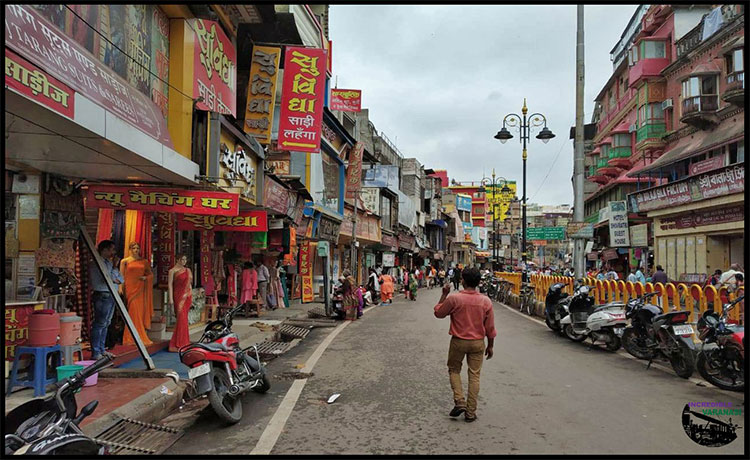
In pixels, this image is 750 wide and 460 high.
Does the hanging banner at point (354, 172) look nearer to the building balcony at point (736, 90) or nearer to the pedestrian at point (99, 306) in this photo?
the building balcony at point (736, 90)

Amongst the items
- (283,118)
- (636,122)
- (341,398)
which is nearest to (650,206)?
(636,122)

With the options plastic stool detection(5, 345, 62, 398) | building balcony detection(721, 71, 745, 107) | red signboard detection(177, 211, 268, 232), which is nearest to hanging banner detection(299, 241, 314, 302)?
red signboard detection(177, 211, 268, 232)

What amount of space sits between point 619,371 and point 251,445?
247 inches

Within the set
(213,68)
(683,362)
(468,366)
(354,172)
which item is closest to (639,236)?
(354,172)

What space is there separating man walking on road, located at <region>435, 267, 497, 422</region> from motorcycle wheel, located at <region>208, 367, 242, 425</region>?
90.6 inches

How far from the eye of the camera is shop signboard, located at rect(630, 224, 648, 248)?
31.6 meters

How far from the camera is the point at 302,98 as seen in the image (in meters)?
14.0

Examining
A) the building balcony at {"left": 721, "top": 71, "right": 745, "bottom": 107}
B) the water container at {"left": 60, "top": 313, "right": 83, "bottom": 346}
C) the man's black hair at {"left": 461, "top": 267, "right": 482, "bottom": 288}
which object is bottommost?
the water container at {"left": 60, "top": 313, "right": 83, "bottom": 346}

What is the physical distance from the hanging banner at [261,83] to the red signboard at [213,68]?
1.83 ft

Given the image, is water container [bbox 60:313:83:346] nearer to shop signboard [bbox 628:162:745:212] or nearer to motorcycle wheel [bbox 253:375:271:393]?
motorcycle wheel [bbox 253:375:271:393]

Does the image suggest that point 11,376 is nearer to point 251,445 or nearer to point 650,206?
point 251,445

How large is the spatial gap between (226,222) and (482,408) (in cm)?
766

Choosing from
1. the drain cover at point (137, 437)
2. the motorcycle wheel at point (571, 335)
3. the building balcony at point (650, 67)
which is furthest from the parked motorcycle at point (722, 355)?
the building balcony at point (650, 67)

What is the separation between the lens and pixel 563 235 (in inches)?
1398
